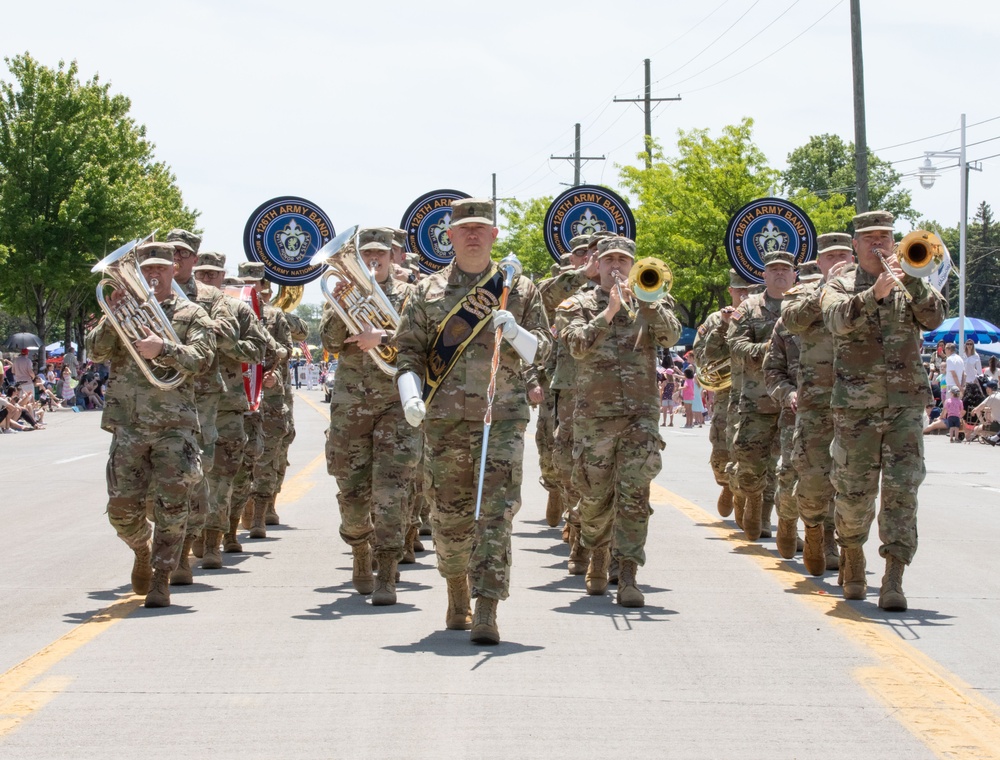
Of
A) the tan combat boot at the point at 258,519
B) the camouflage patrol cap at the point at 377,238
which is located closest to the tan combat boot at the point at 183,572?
the camouflage patrol cap at the point at 377,238

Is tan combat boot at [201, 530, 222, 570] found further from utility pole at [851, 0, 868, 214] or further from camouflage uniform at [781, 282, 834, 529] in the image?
utility pole at [851, 0, 868, 214]

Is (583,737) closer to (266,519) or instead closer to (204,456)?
(204,456)

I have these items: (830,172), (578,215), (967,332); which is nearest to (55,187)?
(967,332)

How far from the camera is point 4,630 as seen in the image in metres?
8.12

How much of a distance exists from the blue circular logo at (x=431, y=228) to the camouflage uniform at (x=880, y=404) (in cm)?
813

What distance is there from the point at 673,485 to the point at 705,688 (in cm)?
1109

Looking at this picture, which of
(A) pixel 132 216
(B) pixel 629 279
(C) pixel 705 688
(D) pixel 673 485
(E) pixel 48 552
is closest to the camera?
(C) pixel 705 688

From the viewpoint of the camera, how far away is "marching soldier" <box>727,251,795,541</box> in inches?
464

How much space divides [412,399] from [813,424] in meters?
3.58

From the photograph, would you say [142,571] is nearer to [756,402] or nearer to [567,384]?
[567,384]

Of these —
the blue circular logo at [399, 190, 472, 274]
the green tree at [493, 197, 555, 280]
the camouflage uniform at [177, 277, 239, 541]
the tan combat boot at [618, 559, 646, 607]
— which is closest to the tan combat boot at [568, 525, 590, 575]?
the tan combat boot at [618, 559, 646, 607]

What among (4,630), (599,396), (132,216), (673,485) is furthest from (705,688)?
(132,216)

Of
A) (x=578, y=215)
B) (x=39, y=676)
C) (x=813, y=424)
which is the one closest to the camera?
(x=39, y=676)

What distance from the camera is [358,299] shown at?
9.30m
